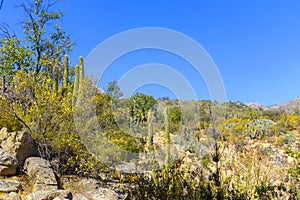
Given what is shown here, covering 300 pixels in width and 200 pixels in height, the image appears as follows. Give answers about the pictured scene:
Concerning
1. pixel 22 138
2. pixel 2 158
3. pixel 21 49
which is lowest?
pixel 2 158

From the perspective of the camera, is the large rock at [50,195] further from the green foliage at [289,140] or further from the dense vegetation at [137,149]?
the green foliage at [289,140]

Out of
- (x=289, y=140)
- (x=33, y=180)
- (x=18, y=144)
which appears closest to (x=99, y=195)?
(x=33, y=180)

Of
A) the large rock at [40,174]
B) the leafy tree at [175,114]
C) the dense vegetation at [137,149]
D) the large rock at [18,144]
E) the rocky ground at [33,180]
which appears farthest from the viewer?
the leafy tree at [175,114]

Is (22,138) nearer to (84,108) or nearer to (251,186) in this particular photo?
(84,108)

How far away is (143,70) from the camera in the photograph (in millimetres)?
9883

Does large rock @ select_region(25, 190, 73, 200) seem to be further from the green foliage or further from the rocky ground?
the green foliage

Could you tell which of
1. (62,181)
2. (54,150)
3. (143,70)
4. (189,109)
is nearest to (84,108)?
(54,150)

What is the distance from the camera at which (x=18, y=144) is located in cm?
635

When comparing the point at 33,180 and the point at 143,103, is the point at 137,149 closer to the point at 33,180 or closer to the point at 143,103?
the point at 33,180

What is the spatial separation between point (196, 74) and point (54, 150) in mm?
4362

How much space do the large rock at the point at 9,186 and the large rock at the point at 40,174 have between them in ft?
1.00

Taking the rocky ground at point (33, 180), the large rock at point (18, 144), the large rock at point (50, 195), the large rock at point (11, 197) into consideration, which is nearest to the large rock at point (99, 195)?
the rocky ground at point (33, 180)

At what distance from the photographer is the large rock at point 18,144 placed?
634 cm

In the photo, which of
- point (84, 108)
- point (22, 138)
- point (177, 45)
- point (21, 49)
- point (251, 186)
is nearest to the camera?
point (251, 186)
